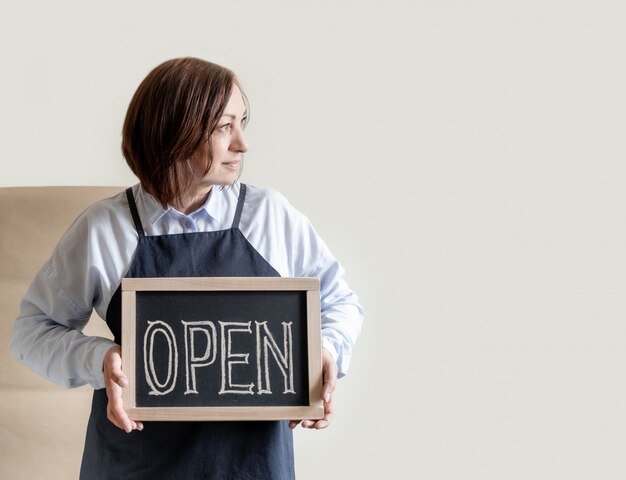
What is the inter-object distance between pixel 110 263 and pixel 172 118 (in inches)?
9.9

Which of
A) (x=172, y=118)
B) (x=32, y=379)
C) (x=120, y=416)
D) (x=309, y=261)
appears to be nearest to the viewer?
(x=120, y=416)

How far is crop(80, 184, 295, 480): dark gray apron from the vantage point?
129 centimetres

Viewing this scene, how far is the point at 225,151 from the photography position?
4.33 feet

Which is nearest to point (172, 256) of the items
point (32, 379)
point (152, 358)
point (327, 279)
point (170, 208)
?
point (170, 208)

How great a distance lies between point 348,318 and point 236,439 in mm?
274

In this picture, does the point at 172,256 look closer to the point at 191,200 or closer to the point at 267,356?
the point at 191,200

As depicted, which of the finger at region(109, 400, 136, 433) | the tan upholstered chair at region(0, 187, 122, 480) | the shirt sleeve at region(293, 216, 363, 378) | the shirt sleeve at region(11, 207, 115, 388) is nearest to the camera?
the finger at region(109, 400, 136, 433)

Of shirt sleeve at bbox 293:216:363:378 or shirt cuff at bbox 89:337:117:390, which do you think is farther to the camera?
shirt sleeve at bbox 293:216:363:378

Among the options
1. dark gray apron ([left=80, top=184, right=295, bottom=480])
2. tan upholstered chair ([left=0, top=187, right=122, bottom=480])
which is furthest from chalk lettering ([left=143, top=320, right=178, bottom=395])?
tan upholstered chair ([left=0, top=187, right=122, bottom=480])

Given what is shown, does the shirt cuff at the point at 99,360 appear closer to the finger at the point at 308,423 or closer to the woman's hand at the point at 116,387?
the woman's hand at the point at 116,387

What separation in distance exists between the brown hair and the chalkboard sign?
0.19 m

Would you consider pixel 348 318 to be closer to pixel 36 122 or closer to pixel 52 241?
pixel 52 241

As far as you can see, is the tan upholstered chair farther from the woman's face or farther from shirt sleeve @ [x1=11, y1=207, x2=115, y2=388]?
the woman's face

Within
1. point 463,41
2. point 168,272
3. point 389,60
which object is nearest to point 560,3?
point 463,41
